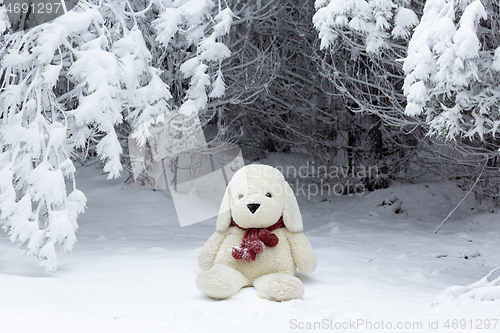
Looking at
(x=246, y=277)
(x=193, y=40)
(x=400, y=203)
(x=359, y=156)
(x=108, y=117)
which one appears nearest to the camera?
(x=246, y=277)

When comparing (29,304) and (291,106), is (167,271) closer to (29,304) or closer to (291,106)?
(29,304)

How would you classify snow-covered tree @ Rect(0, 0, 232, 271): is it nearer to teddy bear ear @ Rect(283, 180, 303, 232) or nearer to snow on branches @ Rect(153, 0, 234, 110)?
A: snow on branches @ Rect(153, 0, 234, 110)

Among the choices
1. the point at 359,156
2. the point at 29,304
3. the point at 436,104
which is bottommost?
the point at 359,156

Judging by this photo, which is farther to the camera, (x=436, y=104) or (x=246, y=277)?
(x=436, y=104)

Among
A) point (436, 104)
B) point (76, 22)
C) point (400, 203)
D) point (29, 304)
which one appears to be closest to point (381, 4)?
point (436, 104)

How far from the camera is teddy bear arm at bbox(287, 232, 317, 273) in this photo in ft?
11.2

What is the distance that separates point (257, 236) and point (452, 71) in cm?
203

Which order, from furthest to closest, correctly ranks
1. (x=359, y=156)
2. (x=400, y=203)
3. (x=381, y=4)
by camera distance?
(x=359, y=156)
(x=400, y=203)
(x=381, y=4)

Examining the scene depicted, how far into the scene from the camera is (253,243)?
3.30 metres

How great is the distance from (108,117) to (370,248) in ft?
12.6

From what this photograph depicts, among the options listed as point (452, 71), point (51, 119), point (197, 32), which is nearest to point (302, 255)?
point (452, 71)

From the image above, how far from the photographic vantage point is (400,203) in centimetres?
930

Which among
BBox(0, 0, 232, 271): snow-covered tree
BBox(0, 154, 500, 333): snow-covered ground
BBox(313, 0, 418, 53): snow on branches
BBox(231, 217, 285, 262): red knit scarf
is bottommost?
BBox(0, 154, 500, 333): snow-covered ground

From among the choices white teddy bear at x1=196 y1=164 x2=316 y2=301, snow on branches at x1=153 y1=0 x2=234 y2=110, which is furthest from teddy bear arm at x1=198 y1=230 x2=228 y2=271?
snow on branches at x1=153 y1=0 x2=234 y2=110
